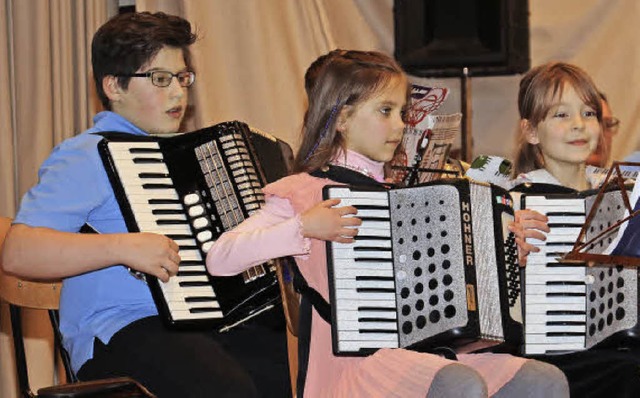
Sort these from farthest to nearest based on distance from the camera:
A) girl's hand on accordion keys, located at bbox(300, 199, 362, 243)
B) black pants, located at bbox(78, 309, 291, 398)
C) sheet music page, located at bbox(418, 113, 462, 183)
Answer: sheet music page, located at bbox(418, 113, 462, 183), black pants, located at bbox(78, 309, 291, 398), girl's hand on accordion keys, located at bbox(300, 199, 362, 243)

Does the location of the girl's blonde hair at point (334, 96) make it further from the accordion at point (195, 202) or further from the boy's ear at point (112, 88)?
the boy's ear at point (112, 88)

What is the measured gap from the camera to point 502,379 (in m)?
2.86

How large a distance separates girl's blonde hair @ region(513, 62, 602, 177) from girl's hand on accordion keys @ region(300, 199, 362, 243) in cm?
109

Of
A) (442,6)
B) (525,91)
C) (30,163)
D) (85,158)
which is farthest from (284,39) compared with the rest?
(85,158)

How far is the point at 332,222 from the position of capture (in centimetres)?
270

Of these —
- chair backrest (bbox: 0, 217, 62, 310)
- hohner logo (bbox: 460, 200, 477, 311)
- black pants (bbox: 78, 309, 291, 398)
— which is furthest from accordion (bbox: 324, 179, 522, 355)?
chair backrest (bbox: 0, 217, 62, 310)

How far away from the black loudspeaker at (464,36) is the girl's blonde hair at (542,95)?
144cm

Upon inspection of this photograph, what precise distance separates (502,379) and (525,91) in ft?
3.75

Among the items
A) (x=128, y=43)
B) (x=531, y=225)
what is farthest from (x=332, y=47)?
(x=531, y=225)

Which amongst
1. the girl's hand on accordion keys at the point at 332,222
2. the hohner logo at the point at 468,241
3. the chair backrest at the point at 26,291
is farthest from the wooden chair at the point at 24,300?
the hohner logo at the point at 468,241

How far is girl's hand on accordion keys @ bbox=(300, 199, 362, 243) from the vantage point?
2.70m

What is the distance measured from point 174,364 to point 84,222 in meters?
0.46

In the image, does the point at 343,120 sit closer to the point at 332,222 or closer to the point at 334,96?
the point at 334,96

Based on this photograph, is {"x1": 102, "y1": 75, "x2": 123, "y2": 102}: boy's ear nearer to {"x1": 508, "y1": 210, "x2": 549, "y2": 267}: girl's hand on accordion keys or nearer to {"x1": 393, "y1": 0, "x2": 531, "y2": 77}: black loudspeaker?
{"x1": 508, "y1": 210, "x2": 549, "y2": 267}: girl's hand on accordion keys
